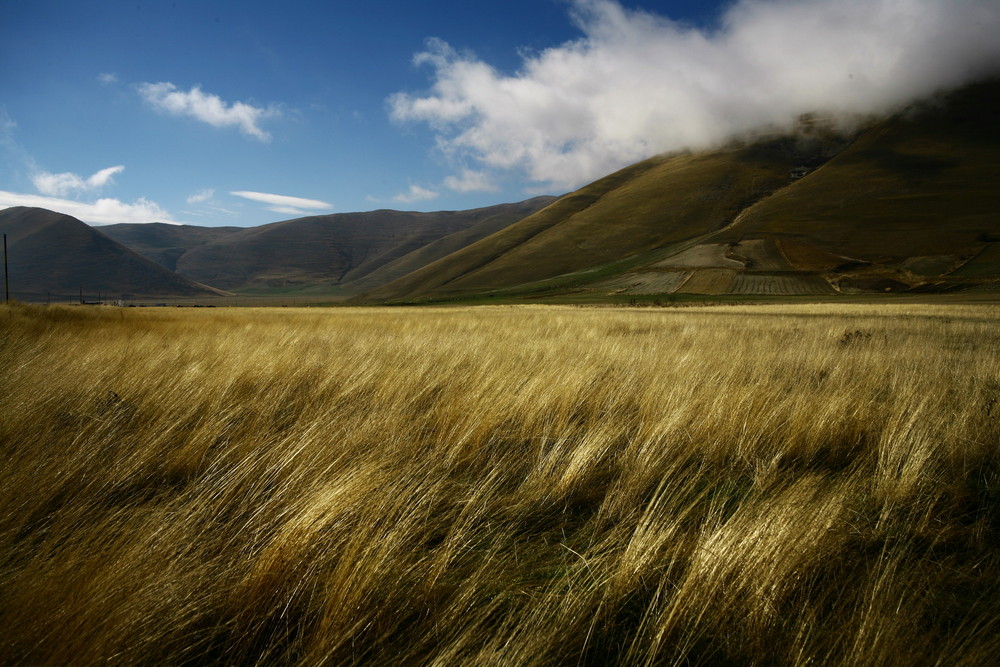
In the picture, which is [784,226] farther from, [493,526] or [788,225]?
[493,526]

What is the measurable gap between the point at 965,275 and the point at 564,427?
106 metres

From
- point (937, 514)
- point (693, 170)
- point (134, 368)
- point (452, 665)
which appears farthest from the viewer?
point (693, 170)

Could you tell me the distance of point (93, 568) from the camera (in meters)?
1.53

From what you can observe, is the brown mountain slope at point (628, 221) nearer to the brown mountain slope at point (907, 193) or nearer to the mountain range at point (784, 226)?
the mountain range at point (784, 226)

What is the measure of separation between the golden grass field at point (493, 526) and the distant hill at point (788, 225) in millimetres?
79362

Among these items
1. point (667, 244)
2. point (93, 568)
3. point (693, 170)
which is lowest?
point (93, 568)

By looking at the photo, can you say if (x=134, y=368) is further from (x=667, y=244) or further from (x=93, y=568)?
(x=667, y=244)

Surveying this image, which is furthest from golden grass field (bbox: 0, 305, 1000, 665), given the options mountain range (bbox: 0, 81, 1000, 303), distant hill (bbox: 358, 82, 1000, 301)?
distant hill (bbox: 358, 82, 1000, 301)

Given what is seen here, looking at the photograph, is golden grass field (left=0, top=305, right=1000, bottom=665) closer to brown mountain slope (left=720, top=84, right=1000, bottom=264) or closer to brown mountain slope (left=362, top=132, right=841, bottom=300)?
brown mountain slope (left=720, top=84, right=1000, bottom=264)

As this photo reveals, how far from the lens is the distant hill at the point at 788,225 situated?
8456cm

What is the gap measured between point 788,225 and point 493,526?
139 m

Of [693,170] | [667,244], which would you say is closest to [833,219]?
[667,244]

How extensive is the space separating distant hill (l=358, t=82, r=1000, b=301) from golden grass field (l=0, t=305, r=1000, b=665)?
79.4 m

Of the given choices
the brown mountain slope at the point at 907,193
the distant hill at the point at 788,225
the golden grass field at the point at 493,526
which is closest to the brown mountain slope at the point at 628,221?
the distant hill at the point at 788,225
